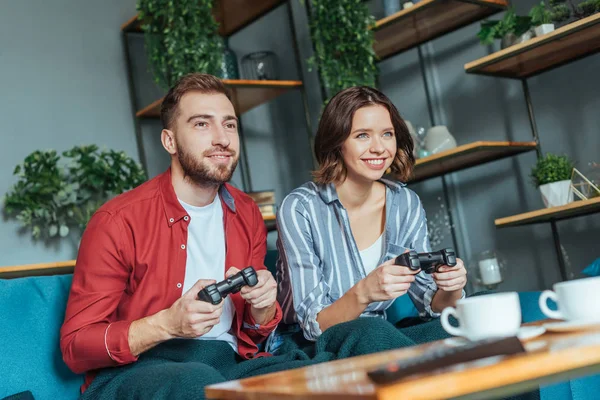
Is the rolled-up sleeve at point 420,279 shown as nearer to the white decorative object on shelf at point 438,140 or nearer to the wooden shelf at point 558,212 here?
the wooden shelf at point 558,212

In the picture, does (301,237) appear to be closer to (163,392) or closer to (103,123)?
(163,392)

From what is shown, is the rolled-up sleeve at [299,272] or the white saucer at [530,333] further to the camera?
the rolled-up sleeve at [299,272]

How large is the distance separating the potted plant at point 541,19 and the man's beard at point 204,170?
120 cm

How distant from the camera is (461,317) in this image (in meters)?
0.92

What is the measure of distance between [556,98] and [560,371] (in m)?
2.23

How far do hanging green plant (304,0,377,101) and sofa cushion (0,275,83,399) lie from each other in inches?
62.5

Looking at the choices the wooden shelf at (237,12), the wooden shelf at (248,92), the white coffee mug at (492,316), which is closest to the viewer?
the white coffee mug at (492,316)

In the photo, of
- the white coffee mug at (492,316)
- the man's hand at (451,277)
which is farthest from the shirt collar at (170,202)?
the white coffee mug at (492,316)

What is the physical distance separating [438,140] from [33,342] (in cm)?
173

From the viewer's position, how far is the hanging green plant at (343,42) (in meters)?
2.86

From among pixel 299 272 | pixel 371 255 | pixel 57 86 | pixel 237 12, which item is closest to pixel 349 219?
pixel 371 255

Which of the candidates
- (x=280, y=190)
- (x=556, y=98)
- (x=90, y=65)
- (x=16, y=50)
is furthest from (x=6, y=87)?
(x=556, y=98)

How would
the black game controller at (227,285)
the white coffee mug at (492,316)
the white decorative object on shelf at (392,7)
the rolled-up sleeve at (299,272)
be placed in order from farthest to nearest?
the white decorative object on shelf at (392,7), the rolled-up sleeve at (299,272), the black game controller at (227,285), the white coffee mug at (492,316)

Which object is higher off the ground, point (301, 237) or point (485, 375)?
point (301, 237)
